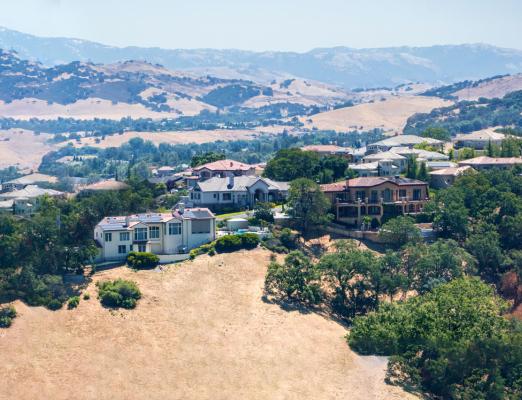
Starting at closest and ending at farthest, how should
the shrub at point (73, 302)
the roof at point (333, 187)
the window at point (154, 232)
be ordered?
the shrub at point (73, 302) → the window at point (154, 232) → the roof at point (333, 187)

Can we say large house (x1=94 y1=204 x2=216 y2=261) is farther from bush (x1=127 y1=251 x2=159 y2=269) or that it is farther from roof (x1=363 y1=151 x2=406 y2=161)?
roof (x1=363 y1=151 x2=406 y2=161)

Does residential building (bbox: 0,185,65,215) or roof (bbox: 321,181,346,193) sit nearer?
roof (bbox: 321,181,346,193)

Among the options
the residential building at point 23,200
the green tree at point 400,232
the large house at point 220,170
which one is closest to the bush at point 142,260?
the green tree at point 400,232

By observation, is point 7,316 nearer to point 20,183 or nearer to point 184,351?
point 184,351

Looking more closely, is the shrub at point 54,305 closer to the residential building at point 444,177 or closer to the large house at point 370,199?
the large house at point 370,199

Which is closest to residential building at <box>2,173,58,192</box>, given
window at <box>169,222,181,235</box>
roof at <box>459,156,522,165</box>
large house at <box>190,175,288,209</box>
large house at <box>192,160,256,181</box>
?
large house at <box>192,160,256,181</box>

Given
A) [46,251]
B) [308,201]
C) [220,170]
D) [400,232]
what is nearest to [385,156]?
[220,170]

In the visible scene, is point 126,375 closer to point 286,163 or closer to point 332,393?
point 332,393
